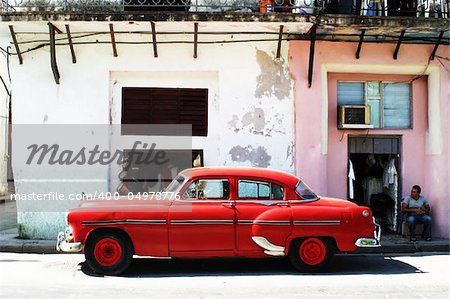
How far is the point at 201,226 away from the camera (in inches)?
314

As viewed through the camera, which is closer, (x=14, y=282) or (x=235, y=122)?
(x=14, y=282)

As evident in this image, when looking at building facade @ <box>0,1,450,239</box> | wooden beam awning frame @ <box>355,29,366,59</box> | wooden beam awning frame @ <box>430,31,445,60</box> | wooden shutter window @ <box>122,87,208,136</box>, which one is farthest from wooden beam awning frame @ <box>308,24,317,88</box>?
wooden beam awning frame @ <box>430,31,445,60</box>

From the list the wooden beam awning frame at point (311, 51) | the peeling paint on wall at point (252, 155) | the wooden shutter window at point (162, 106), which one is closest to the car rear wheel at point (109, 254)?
the peeling paint on wall at point (252, 155)

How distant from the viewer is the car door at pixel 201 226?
7977 mm

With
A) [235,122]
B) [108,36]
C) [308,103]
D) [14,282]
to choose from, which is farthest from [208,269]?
[108,36]

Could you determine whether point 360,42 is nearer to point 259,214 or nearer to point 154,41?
point 154,41

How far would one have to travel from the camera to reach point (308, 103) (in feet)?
37.5

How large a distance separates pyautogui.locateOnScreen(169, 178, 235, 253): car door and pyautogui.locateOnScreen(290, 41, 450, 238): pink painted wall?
11.9ft

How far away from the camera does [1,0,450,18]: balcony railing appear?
35.5ft

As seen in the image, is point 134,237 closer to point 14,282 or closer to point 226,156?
point 14,282

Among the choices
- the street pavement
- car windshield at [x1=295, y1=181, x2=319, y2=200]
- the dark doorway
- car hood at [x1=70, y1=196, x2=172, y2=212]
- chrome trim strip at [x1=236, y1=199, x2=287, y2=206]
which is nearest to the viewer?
the street pavement

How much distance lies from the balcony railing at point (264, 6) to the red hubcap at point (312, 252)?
472 cm

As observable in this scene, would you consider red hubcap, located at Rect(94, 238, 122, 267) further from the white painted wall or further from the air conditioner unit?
the air conditioner unit

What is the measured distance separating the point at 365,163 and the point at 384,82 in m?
1.90
